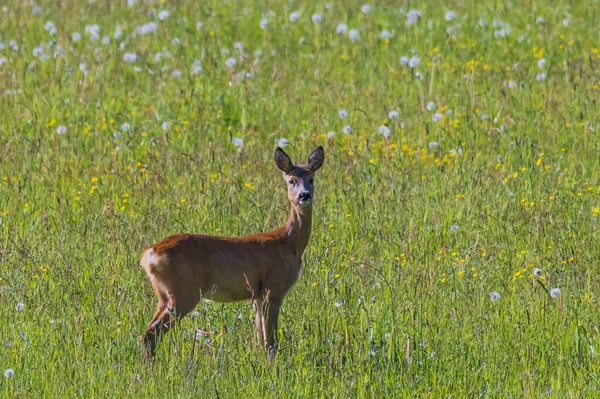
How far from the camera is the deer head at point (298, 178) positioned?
7.52 meters

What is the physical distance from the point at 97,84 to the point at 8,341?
6.10 m

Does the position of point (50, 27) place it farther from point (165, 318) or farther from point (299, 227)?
point (165, 318)

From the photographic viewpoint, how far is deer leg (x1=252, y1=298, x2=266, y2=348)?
695 cm

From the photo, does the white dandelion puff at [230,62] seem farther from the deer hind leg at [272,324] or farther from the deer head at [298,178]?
the deer hind leg at [272,324]

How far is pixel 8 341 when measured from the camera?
662 cm

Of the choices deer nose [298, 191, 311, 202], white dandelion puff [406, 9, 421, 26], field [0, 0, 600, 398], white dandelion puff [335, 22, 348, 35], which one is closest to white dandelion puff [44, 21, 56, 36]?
field [0, 0, 600, 398]

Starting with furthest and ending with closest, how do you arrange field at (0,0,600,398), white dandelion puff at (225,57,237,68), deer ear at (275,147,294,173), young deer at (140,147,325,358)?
white dandelion puff at (225,57,237,68) → deer ear at (275,147,294,173) → young deer at (140,147,325,358) → field at (0,0,600,398)

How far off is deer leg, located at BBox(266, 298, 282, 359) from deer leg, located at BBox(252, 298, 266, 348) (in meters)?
0.03

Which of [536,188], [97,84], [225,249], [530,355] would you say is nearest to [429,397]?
[530,355]

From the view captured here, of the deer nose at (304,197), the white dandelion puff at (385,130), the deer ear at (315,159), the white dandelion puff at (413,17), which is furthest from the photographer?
the white dandelion puff at (413,17)

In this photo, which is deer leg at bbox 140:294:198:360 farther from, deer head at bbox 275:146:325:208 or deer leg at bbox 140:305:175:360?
deer head at bbox 275:146:325:208

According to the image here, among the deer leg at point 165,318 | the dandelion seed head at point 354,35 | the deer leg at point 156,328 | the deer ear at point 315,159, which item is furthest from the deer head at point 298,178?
the dandelion seed head at point 354,35

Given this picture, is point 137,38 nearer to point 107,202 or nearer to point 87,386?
point 107,202

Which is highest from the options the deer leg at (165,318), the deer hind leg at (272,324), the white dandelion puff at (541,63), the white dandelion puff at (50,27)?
the white dandelion puff at (50,27)
